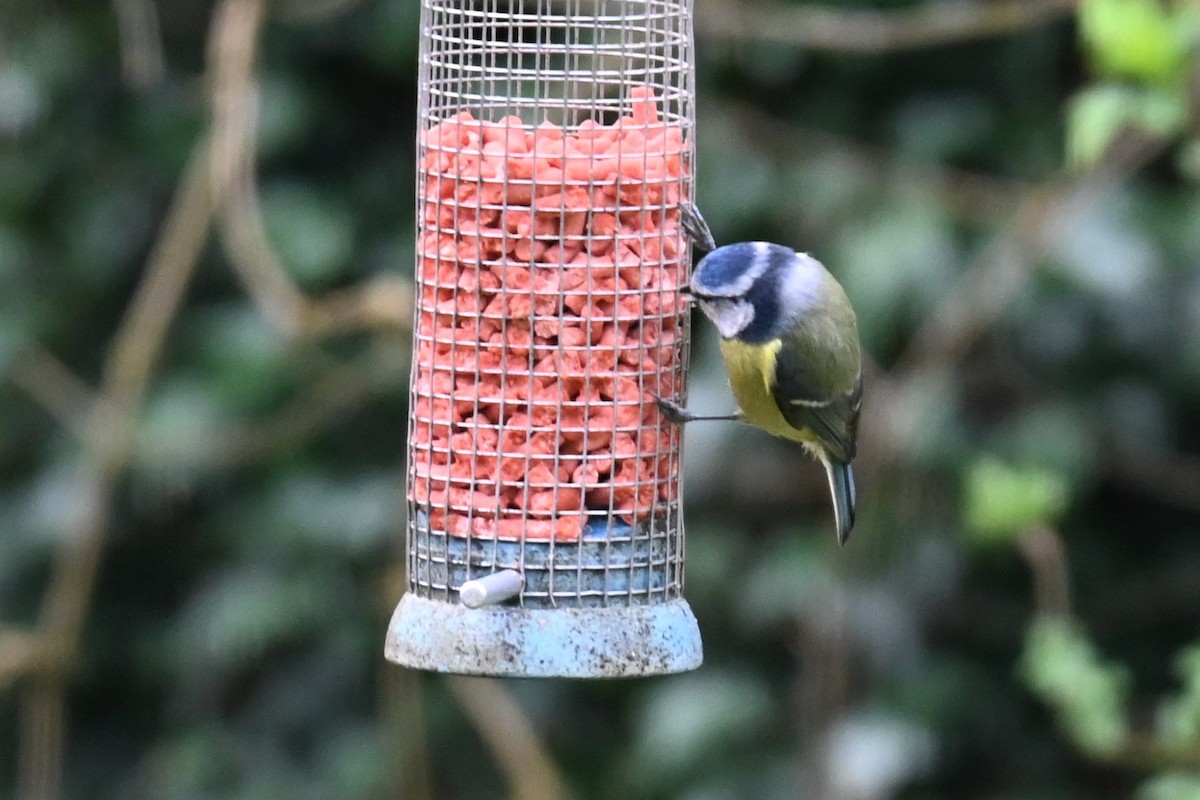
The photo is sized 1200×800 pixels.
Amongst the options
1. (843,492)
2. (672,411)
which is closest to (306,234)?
(843,492)

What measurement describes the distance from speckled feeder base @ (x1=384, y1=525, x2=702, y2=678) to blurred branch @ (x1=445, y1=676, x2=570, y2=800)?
1740mm

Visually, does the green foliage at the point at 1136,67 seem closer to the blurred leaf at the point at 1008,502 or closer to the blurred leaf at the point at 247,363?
the blurred leaf at the point at 1008,502

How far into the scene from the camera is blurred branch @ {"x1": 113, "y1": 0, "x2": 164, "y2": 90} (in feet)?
18.2

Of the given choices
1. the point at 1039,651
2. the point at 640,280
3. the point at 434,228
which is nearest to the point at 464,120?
the point at 434,228

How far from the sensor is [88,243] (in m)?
6.23

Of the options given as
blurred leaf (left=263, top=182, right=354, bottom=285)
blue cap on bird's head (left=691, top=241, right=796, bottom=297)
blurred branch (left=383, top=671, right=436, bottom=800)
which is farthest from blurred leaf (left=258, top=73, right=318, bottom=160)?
blue cap on bird's head (left=691, top=241, right=796, bottom=297)

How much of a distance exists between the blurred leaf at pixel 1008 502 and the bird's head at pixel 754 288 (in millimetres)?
922

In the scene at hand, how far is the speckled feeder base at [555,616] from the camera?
11.1 feet

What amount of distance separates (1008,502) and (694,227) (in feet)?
4.27

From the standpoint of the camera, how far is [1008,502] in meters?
4.57

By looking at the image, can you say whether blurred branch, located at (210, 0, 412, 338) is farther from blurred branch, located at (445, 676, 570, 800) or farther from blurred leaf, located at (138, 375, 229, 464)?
blurred branch, located at (445, 676, 570, 800)

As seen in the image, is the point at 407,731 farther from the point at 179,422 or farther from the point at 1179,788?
the point at 1179,788

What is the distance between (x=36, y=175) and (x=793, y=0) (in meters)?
2.50

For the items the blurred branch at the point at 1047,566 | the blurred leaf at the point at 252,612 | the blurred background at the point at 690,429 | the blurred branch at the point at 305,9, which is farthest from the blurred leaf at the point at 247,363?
the blurred branch at the point at 1047,566
